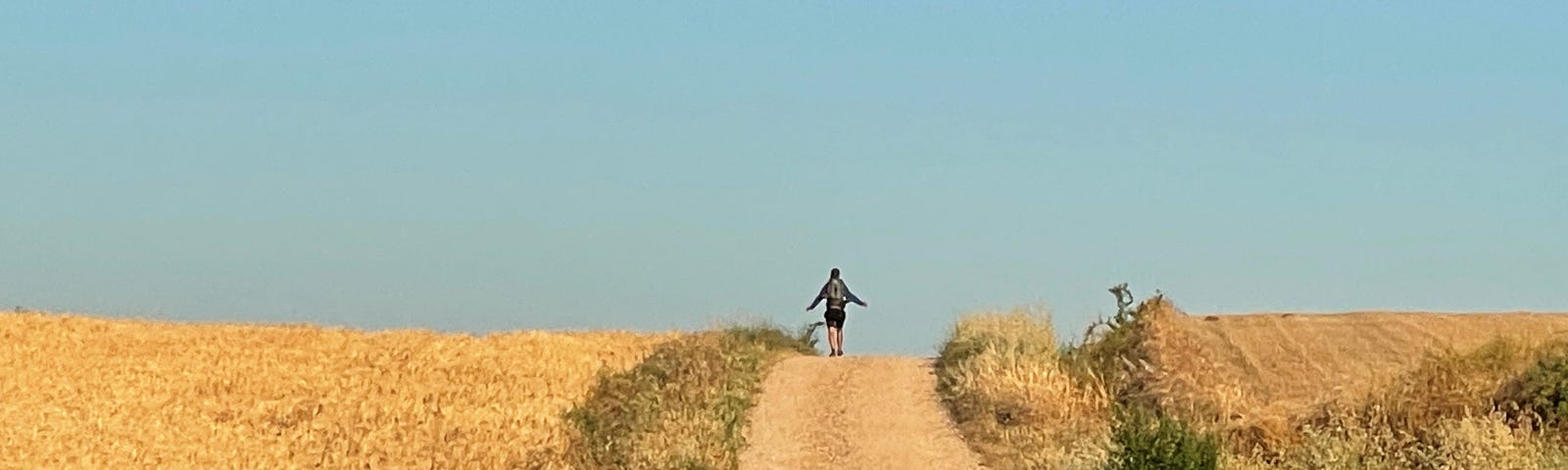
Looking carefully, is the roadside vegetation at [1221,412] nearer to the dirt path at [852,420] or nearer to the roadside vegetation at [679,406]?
the dirt path at [852,420]

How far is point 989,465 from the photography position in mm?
23719

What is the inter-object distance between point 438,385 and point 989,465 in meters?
10.2

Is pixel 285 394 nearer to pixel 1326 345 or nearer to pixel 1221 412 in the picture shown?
pixel 1221 412

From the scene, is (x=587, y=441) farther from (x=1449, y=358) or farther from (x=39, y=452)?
(x=1449, y=358)

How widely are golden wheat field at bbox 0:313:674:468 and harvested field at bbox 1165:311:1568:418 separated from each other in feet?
28.2

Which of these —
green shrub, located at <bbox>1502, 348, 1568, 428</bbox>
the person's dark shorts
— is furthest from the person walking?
green shrub, located at <bbox>1502, 348, 1568, 428</bbox>

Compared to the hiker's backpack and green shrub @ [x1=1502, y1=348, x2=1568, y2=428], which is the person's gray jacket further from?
green shrub @ [x1=1502, y1=348, x2=1568, y2=428]

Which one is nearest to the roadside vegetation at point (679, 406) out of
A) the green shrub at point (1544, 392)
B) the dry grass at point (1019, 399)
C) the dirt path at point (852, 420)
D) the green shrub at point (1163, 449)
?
the dirt path at point (852, 420)

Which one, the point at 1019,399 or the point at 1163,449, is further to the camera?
the point at 1019,399

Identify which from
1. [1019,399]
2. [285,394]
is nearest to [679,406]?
[1019,399]

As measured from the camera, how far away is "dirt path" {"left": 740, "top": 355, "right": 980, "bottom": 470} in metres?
24.3

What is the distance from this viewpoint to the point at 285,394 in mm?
30359

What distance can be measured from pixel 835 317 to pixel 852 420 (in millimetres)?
9545

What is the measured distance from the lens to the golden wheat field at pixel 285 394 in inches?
984
